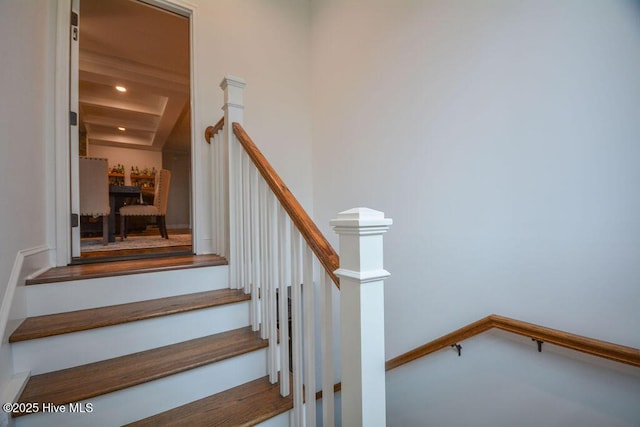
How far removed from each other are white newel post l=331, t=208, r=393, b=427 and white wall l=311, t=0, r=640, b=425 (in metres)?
1.16

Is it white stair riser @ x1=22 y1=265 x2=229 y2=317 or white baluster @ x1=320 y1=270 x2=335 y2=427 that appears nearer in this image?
white baluster @ x1=320 y1=270 x2=335 y2=427

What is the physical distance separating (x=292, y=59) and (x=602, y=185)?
291 cm

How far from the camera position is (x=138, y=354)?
54.6 inches

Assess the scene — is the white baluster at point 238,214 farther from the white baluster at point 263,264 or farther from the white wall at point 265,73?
the white wall at point 265,73

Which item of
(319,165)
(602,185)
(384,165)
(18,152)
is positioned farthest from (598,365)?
(18,152)

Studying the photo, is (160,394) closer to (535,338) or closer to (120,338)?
(120,338)

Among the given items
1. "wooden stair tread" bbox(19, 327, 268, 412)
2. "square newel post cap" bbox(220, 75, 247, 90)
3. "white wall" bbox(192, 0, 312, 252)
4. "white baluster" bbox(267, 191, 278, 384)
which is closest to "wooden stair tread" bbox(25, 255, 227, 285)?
"wooden stair tread" bbox(19, 327, 268, 412)

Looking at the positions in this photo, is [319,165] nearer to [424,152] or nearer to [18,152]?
[424,152]

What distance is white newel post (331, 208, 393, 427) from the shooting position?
0.86 m

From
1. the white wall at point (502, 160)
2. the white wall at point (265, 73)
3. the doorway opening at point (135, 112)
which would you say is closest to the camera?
the white wall at point (502, 160)

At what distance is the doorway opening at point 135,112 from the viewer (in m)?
3.11

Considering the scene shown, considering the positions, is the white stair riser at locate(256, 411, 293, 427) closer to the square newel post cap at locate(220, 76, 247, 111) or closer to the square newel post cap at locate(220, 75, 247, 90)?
the square newel post cap at locate(220, 76, 247, 111)

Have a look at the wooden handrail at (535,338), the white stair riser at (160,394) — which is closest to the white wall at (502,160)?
the wooden handrail at (535,338)

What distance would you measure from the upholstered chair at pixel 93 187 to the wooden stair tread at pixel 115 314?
6.54ft
